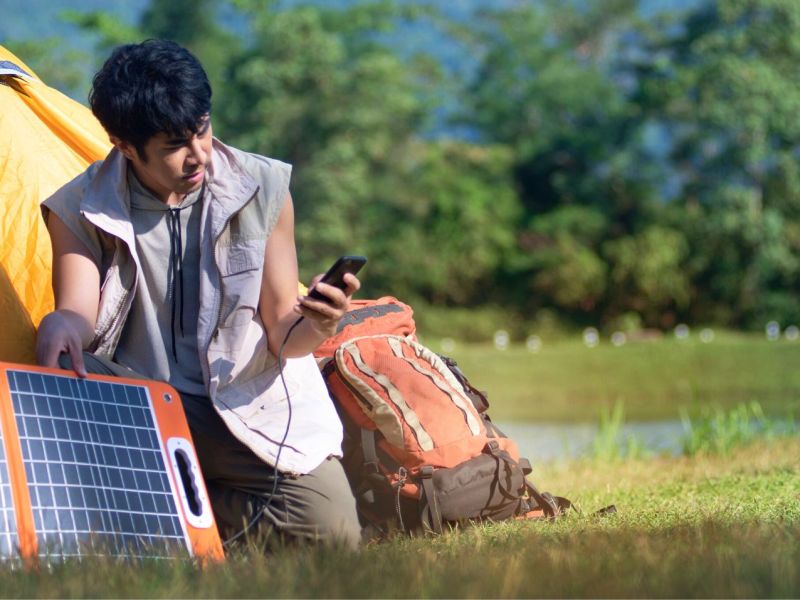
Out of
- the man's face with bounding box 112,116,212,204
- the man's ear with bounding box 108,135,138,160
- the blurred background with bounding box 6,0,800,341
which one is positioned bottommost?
the man's face with bounding box 112,116,212,204

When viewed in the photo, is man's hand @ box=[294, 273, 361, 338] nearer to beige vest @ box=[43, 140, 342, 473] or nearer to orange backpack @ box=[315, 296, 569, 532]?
beige vest @ box=[43, 140, 342, 473]

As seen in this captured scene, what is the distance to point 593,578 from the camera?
2211 millimetres

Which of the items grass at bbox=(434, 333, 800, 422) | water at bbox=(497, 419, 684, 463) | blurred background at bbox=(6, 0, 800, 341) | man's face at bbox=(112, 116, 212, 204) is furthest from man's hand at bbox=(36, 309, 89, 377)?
blurred background at bbox=(6, 0, 800, 341)

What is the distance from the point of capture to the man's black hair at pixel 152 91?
9.30ft

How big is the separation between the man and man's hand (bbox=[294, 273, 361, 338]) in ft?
0.15

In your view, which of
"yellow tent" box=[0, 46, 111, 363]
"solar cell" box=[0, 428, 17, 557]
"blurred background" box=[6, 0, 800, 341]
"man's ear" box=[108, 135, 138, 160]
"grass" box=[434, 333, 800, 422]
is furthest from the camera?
"blurred background" box=[6, 0, 800, 341]

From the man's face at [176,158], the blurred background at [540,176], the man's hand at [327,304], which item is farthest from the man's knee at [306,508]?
the blurred background at [540,176]

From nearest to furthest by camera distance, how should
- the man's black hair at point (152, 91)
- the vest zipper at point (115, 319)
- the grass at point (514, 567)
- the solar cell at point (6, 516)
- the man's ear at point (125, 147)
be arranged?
1. the grass at point (514, 567)
2. the solar cell at point (6, 516)
3. the man's black hair at point (152, 91)
4. the man's ear at point (125, 147)
5. the vest zipper at point (115, 319)

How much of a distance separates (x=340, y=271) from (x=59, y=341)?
0.69 m

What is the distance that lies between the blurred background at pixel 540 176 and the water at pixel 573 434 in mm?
15821

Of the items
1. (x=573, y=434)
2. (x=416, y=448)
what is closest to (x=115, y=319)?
(x=416, y=448)

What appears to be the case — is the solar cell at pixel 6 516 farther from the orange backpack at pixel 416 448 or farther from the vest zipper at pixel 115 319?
the orange backpack at pixel 416 448

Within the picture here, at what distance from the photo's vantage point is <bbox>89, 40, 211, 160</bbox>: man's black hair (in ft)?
9.30

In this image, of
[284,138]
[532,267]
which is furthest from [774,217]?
[284,138]
